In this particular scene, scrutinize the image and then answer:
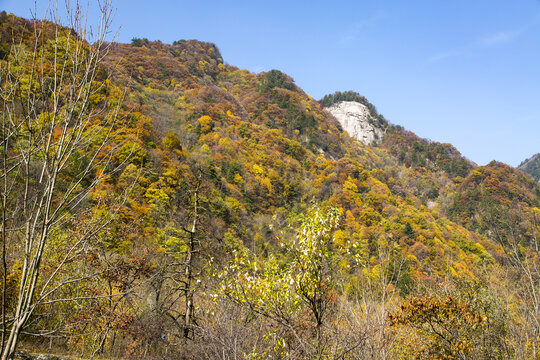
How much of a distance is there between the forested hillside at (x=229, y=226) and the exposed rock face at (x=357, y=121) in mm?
7172

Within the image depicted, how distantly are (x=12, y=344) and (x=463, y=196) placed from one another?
7093 cm

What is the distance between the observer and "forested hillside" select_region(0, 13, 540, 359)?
105 inches

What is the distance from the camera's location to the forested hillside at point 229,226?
266 cm

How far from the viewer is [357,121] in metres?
104

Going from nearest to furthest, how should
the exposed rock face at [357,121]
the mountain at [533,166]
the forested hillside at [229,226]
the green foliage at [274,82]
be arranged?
1. the forested hillside at [229,226]
2. the green foliage at [274,82]
3. the exposed rock face at [357,121]
4. the mountain at [533,166]

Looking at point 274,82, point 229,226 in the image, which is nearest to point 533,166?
point 274,82

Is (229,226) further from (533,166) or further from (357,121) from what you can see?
(533,166)

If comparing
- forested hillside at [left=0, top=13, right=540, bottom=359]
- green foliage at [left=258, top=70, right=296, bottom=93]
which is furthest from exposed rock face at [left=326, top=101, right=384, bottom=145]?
green foliage at [left=258, top=70, right=296, bottom=93]

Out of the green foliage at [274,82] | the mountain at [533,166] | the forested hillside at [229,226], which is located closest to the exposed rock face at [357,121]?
the forested hillside at [229,226]

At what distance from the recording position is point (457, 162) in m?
79.6

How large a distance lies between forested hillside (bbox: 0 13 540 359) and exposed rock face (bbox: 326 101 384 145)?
717 centimetres

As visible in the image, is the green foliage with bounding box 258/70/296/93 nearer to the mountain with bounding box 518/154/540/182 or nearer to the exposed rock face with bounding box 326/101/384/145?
the exposed rock face with bounding box 326/101/384/145

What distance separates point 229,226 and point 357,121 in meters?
86.3

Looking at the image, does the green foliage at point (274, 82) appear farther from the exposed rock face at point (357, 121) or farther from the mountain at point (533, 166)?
the mountain at point (533, 166)
